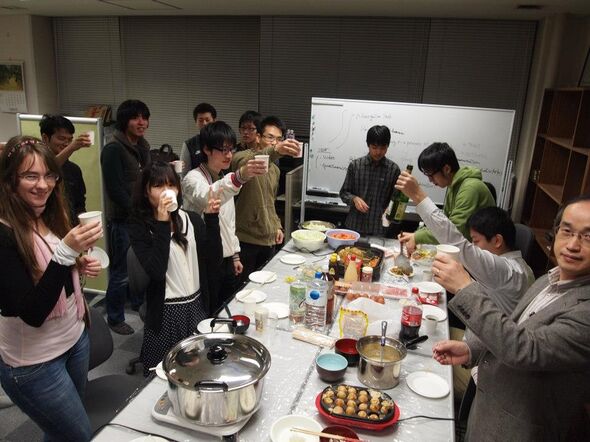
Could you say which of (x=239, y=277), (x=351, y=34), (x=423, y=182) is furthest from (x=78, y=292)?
(x=351, y=34)

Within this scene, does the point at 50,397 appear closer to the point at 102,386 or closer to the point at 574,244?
the point at 102,386

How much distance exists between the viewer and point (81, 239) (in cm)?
131

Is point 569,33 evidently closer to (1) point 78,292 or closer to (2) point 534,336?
(2) point 534,336

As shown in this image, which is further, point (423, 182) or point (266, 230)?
point (423, 182)

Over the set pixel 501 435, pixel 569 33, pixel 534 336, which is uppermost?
pixel 569 33

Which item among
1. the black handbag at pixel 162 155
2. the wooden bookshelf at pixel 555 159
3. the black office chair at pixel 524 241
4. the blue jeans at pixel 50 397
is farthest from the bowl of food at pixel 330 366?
the wooden bookshelf at pixel 555 159

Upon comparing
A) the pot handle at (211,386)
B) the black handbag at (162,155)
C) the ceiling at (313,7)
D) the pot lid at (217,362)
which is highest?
the ceiling at (313,7)

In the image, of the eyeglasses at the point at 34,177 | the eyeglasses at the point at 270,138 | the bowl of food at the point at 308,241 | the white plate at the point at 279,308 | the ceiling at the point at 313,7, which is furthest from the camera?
the ceiling at the point at 313,7

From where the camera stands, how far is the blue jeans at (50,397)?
4.66 ft

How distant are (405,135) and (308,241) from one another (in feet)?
6.55

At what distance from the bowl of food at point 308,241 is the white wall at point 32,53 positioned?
459 cm

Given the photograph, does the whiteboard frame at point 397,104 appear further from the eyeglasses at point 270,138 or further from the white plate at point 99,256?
the white plate at point 99,256

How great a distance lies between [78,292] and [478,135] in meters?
3.66

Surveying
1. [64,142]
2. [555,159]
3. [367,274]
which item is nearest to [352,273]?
[367,274]
